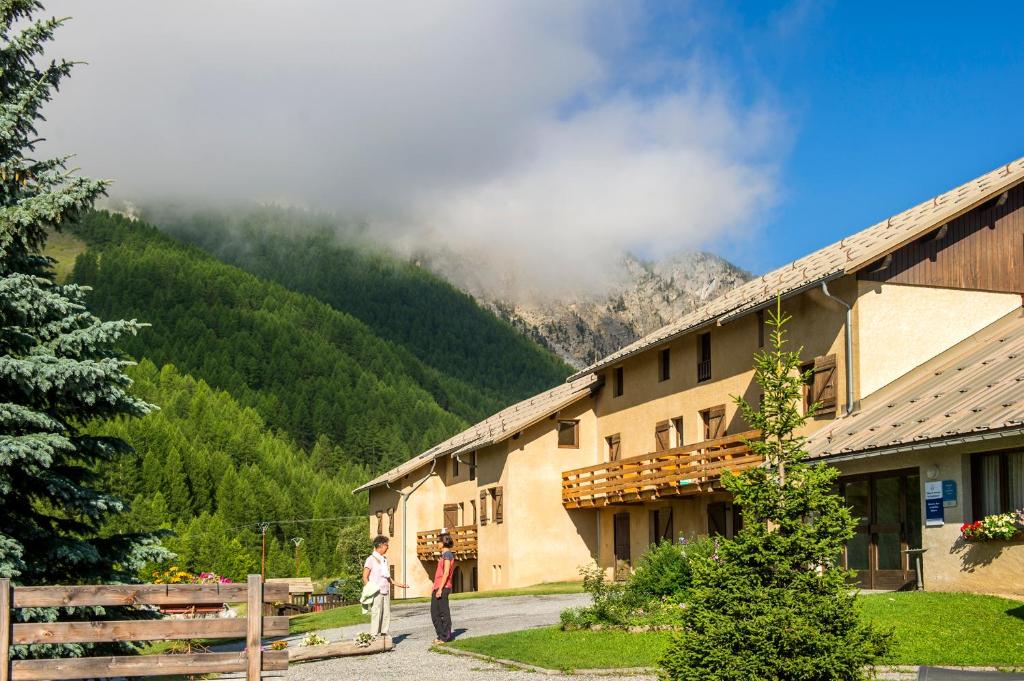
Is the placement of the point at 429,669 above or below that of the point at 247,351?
below

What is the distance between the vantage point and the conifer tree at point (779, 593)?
10.9 m

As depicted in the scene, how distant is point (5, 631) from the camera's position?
12250mm

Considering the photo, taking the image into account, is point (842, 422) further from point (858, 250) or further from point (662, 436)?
point (662, 436)

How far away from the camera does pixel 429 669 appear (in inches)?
677

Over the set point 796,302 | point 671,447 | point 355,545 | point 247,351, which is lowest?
point 355,545

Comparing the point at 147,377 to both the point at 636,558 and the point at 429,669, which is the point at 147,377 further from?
the point at 429,669

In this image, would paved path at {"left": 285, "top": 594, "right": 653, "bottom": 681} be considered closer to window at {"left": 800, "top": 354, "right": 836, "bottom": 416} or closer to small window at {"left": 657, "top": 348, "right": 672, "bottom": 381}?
window at {"left": 800, "top": 354, "right": 836, "bottom": 416}

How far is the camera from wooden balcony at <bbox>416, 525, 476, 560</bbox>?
46969 millimetres

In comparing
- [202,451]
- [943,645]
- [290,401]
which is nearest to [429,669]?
[943,645]

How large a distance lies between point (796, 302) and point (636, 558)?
12.3m

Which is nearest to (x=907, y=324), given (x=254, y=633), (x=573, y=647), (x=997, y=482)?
(x=997, y=482)

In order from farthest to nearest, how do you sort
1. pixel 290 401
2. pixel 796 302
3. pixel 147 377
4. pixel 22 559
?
pixel 290 401 → pixel 147 377 → pixel 796 302 → pixel 22 559

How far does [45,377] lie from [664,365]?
25.5 meters

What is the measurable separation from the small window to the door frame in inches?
506
